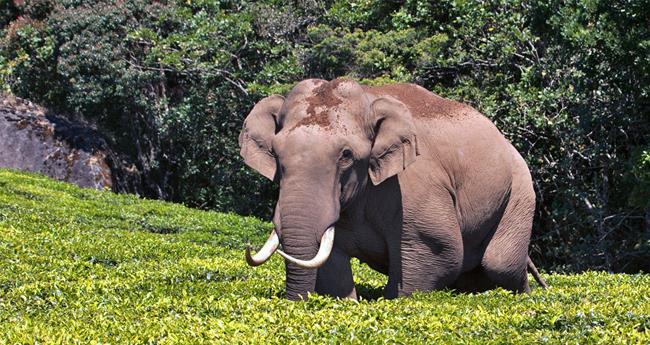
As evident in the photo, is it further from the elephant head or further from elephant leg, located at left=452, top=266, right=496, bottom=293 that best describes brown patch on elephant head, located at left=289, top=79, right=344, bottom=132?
elephant leg, located at left=452, top=266, right=496, bottom=293

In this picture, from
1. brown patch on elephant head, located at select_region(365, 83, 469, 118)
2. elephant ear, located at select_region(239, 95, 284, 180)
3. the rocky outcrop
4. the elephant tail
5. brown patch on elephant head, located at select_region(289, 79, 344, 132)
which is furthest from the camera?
the rocky outcrop

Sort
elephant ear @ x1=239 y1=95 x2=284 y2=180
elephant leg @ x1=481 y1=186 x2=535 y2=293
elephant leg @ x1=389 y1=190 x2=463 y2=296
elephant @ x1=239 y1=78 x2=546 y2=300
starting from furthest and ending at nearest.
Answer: elephant leg @ x1=481 y1=186 x2=535 y2=293 → elephant leg @ x1=389 y1=190 x2=463 y2=296 → elephant ear @ x1=239 y1=95 x2=284 y2=180 → elephant @ x1=239 y1=78 x2=546 y2=300

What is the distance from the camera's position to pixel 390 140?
29.0 ft

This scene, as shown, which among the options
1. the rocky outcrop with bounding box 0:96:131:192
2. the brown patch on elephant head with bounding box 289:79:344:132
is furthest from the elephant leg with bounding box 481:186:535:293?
the rocky outcrop with bounding box 0:96:131:192

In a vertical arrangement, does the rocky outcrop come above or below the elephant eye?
below

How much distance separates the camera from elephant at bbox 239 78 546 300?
8.26 meters

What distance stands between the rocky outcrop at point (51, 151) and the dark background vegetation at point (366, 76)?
968 mm

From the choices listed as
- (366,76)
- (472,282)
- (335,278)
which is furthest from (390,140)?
(366,76)

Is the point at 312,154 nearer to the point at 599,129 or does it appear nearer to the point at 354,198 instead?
the point at 354,198

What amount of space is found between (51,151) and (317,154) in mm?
17513

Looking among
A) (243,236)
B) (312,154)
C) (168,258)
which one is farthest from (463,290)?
(243,236)

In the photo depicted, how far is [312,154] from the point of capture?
8.29m

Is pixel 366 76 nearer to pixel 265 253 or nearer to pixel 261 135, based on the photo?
pixel 261 135

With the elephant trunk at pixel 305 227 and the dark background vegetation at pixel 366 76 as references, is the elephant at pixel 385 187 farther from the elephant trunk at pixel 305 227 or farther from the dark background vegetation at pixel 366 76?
the dark background vegetation at pixel 366 76
